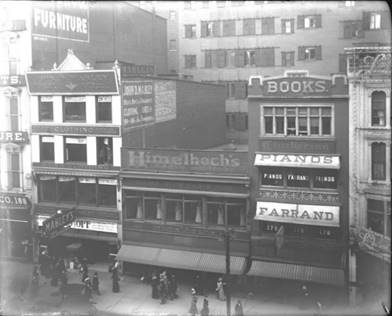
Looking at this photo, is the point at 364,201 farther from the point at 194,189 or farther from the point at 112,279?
the point at 112,279

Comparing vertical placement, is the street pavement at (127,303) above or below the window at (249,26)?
below

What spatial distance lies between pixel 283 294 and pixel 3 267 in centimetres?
1848

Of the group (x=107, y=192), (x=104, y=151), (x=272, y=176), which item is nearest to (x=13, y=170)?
(x=104, y=151)

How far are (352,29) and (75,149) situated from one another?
30.3 meters

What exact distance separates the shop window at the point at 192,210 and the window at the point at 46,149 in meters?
10.3

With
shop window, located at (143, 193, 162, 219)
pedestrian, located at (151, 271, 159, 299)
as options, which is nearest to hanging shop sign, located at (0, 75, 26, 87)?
shop window, located at (143, 193, 162, 219)

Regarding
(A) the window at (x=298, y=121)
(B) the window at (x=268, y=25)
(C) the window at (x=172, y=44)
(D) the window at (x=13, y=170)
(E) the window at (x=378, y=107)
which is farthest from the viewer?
(C) the window at (x=172, y=44)

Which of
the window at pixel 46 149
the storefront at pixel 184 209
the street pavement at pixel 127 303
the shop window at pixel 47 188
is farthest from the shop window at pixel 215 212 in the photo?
the window at pixel 46 149

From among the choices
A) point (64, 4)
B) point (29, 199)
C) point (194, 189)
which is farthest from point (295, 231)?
point (64, 4)

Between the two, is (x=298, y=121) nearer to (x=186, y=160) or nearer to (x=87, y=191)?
(x=186, y=160)

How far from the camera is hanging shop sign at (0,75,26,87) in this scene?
37781 millimetres

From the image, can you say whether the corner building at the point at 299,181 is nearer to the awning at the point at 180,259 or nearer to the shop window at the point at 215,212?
the awning at the point at 180,259

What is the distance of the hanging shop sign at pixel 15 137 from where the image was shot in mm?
38150

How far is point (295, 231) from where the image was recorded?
32.2 m
